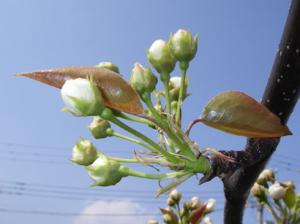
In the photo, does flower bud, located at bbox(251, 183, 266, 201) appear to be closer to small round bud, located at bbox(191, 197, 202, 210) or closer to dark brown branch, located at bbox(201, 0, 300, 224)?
small round bud, located at bbox(191, 197, 202, 210)

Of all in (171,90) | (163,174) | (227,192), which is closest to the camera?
(163,174)

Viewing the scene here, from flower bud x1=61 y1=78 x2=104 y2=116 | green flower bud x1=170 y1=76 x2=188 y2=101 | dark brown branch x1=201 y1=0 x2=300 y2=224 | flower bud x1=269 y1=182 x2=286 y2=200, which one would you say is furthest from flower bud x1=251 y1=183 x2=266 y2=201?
flower bud x1=61 y1=78 x2=104 y2=116

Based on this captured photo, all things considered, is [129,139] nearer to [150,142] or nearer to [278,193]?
[150,142]

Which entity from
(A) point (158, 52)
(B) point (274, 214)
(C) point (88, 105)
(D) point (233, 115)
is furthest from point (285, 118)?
(B) point (274, 214)

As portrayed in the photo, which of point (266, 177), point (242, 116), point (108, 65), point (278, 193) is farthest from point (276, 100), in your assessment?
point (266, 177)

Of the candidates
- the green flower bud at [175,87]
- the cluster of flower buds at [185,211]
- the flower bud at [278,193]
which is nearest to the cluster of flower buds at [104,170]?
the green flower bud at [175,87]

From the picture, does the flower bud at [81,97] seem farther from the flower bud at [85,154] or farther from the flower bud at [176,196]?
the flower bud at [176,196]

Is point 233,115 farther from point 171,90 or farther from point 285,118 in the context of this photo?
point 171,90
